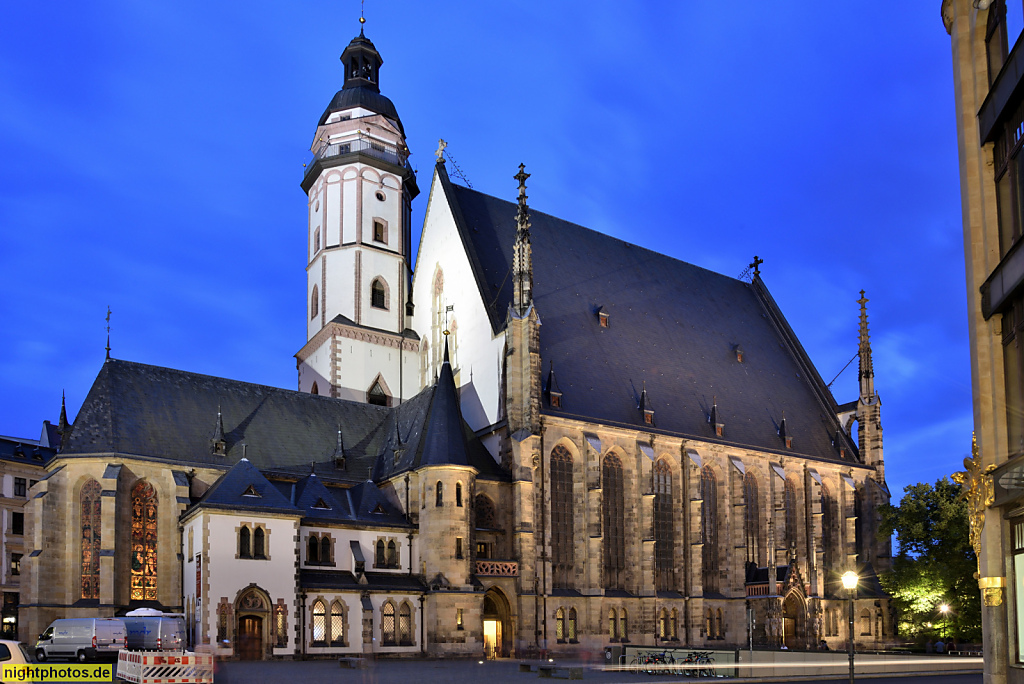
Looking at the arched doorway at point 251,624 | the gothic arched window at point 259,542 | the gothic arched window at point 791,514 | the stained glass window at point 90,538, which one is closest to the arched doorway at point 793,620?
the gothic arched window at point 791,514

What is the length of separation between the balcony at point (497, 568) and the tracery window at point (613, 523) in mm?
6554

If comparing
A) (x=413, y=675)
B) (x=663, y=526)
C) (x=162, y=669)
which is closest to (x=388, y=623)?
(x=413, y=675)

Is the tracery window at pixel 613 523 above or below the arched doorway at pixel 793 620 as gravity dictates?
above

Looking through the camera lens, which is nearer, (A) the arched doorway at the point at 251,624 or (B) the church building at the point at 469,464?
(A) the arched doorway at the point at 251,624

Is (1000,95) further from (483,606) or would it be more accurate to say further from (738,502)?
(738,502)

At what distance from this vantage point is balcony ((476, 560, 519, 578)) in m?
43.8

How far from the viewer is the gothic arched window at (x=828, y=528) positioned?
60938 millimetres

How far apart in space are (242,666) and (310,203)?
109 feet

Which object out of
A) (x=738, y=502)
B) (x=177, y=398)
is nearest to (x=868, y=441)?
(x=738, y=502)

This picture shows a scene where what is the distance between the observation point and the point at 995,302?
61.4ft

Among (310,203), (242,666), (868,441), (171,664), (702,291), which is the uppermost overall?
(310,203)

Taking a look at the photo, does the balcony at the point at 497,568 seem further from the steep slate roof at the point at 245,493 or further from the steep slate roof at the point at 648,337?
the steep slate roof at the point at 245,493

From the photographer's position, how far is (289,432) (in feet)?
159

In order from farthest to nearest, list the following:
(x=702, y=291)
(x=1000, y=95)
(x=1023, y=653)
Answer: (x=702, y=291) < (x=1000, y=95) < (x=1023, y=653)
